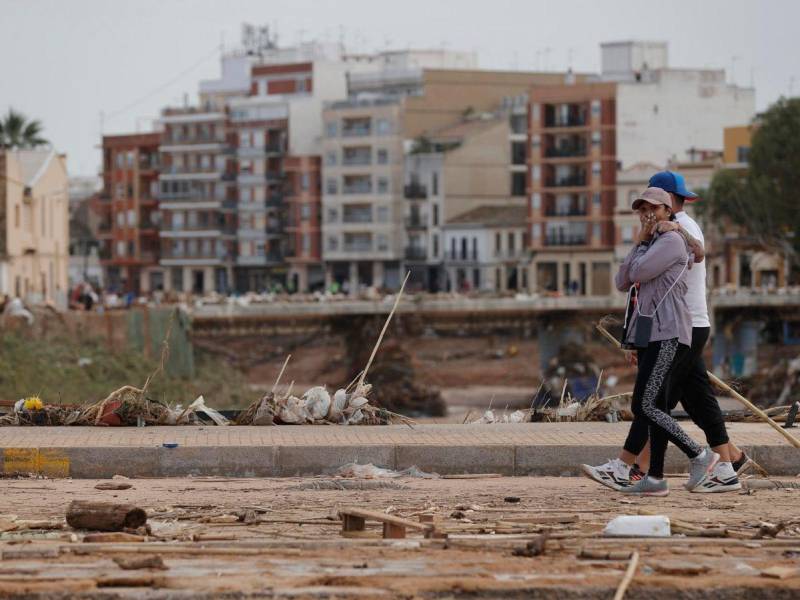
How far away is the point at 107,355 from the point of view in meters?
57.3

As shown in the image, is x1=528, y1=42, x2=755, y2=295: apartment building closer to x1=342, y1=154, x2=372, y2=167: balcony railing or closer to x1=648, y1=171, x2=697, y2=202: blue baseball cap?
x1=342, y1=154, x2=372, y2=167: balcony railing

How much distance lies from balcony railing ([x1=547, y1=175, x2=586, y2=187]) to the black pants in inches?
3627

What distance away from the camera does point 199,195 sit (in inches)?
4779

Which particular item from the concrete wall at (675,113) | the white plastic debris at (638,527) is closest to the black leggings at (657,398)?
the white plastic debris at (638,527)

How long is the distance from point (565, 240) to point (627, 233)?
4.20 metres

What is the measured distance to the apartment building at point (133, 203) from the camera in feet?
408

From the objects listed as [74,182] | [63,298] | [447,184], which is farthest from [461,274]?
[74,182]

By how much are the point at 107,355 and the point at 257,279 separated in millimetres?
65097

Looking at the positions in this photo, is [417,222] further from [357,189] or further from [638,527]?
[638,527]

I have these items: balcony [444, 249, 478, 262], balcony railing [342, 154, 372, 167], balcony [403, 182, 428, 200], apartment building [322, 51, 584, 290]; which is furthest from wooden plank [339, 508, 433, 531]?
balcony railing [342, 154, 372, 167]

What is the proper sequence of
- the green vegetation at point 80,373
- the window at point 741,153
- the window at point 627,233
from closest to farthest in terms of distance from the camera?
the green vegetation at point 80,373 < the window at point 741,153 < the window at point 627,233

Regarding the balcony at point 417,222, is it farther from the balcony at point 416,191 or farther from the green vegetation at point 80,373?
the green vegetation at point 80,373

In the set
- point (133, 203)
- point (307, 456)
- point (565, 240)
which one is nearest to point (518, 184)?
point (565, 240)

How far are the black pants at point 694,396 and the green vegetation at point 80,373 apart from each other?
34854 millimetres
